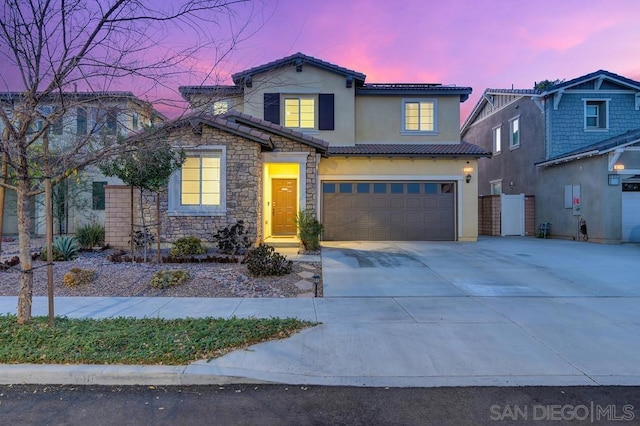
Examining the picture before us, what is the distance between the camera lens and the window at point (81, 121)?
17.7 ft

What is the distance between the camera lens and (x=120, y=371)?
399 cm

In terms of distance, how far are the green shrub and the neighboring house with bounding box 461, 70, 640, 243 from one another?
48.4ft

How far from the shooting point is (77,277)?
777 cm

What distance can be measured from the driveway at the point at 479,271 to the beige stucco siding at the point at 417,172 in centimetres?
245

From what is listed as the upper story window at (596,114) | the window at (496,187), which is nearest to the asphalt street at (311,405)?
the upper story window at (596,114)

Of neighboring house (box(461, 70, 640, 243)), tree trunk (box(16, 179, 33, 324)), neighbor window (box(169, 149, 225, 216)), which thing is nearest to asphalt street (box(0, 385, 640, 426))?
tree trunk (box(16, 179, 33, 324))

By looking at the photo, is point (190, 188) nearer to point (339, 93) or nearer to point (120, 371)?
point (339, 93)

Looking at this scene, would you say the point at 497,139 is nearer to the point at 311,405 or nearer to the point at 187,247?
the point at 187,247

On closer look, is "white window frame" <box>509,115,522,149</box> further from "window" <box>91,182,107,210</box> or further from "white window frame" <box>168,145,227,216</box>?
"window" <box>91,182,107,210</box>

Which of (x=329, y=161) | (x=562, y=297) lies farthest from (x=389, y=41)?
(x=329, y=161)

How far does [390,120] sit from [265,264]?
410 inches

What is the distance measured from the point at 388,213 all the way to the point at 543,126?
8.99 meters

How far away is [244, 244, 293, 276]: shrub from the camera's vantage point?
8461 millimetres

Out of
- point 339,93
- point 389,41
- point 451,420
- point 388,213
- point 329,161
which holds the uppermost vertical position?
point 339,93
